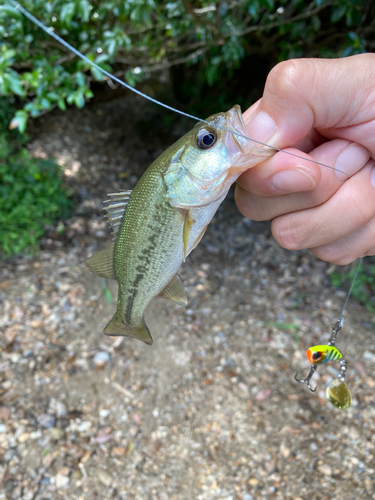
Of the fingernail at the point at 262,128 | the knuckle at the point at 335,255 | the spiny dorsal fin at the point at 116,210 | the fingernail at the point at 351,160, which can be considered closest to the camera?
the fingernail at the point at 262,128

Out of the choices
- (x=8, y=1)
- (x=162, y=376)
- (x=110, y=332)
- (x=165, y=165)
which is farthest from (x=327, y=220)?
(x=8, y=1)

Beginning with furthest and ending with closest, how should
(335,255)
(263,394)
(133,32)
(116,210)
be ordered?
(133,32)
(263,394)
(335,255)
(116,210)

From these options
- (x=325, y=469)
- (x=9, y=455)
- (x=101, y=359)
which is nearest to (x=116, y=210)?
(x=101, y=359)

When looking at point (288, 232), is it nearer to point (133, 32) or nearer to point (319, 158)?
point (319, 158)

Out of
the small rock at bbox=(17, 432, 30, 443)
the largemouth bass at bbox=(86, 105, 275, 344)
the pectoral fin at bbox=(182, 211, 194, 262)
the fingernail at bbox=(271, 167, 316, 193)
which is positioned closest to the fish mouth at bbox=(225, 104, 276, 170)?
the largemouth bass at bbox=(86, 105, 275, 344)

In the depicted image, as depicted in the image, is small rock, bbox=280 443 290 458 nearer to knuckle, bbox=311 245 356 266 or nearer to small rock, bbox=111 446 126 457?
small rock, bbox=111 446 126 457

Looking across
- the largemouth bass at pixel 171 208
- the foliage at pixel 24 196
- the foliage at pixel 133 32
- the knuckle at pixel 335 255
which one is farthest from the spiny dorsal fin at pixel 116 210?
the foliage at pixel 24 196

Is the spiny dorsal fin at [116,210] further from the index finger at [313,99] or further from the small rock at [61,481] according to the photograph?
the small rock at [61,481]

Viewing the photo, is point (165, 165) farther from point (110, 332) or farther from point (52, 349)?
point (52, 349)
